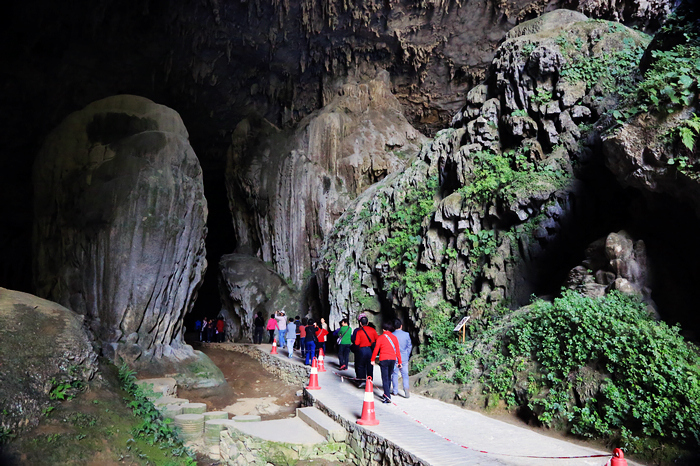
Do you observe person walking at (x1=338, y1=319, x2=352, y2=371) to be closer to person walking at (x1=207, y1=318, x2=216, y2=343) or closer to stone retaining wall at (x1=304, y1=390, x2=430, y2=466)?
stone retaining wall at (x1=304, y1=390, x2=430, y2=466)

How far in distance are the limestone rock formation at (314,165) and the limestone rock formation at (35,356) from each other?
18.2 meters

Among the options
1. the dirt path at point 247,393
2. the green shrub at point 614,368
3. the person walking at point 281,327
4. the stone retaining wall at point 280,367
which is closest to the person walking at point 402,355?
the green shrub at point 614,368

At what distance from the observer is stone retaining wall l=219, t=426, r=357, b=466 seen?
Result: 298 inches

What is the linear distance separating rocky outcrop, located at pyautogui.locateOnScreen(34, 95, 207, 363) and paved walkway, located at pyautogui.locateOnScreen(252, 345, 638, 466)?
6.18 meters

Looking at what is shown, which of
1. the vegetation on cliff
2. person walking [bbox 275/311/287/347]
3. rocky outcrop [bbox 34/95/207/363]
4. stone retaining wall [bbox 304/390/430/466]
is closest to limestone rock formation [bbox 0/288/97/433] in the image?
stone retaining wall [bbox 304/390/430/466]

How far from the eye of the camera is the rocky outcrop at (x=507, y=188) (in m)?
11.4

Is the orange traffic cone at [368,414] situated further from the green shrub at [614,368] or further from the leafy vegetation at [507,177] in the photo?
the leafy vegetation at [507,177]

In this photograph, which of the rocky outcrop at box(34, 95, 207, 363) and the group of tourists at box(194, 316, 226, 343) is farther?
the group of tourists at box(194, 316, 226, 343)

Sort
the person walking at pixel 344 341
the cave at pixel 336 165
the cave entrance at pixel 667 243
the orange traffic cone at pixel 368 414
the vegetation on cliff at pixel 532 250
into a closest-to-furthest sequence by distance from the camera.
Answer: the vegetation on cliff at pixel 532 250, the orange traffic cone at pixel 368 414, the cave entrance at pixel 667 243, the cave at pixel 336 165, the person walking at pixel 344 341

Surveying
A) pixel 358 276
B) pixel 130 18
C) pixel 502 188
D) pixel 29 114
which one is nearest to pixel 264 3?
pixel 130 18

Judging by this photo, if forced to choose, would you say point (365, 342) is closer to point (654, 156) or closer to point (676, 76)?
point (654, 156)

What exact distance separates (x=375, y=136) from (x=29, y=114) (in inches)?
647

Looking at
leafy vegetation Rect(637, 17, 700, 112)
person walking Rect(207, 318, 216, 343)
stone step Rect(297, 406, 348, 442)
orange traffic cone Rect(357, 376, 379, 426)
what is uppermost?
leafy vegetation Rect(637, 17, 700, 112)

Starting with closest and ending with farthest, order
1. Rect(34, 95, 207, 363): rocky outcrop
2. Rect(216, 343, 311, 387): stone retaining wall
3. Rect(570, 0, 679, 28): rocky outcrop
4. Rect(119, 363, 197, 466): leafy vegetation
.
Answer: Rect(119, 363, 197, 466): leafy vegetation < Rect(34, 95, 207, 363): rocky outcrop < Rect(216, 343, 311, 387): stone retaining wall < Rect(570, 0, 679, 28): rocky outcrop
